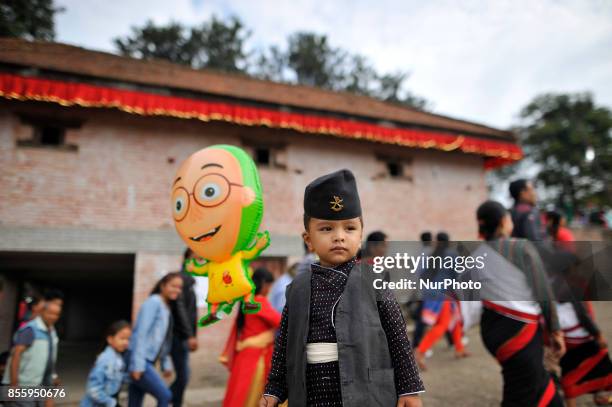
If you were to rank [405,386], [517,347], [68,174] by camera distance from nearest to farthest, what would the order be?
[405,386], [517,347], [68,174]

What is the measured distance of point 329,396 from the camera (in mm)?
1639

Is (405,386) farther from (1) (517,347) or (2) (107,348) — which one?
(2) (107,348)

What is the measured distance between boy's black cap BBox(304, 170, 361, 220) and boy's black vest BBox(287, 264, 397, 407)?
265 mm

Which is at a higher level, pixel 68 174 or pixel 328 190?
pixel 68 174

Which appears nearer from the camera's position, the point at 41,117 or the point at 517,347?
the point at 517,347

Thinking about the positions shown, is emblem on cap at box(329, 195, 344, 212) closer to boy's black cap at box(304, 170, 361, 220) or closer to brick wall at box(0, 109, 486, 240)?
boy's black cap at box(304, 170, 361, 220)

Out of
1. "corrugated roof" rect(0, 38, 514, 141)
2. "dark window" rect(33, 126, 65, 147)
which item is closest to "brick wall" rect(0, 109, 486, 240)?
"dark window" rect(33, 126, 65, 147)

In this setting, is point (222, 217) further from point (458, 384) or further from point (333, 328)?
point (458, 384)

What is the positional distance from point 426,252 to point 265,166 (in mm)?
6490

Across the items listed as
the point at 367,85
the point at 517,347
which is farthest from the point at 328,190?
the point at 367,85

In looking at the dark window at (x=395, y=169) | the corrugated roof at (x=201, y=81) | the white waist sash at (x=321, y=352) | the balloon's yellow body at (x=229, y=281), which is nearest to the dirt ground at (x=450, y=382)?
the white waist sash at (x=321, y=352)

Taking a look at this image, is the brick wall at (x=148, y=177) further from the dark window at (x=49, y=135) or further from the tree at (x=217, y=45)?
the tree at (x=217, y=45)

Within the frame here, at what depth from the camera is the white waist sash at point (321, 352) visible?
66.2 inches

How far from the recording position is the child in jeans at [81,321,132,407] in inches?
126
